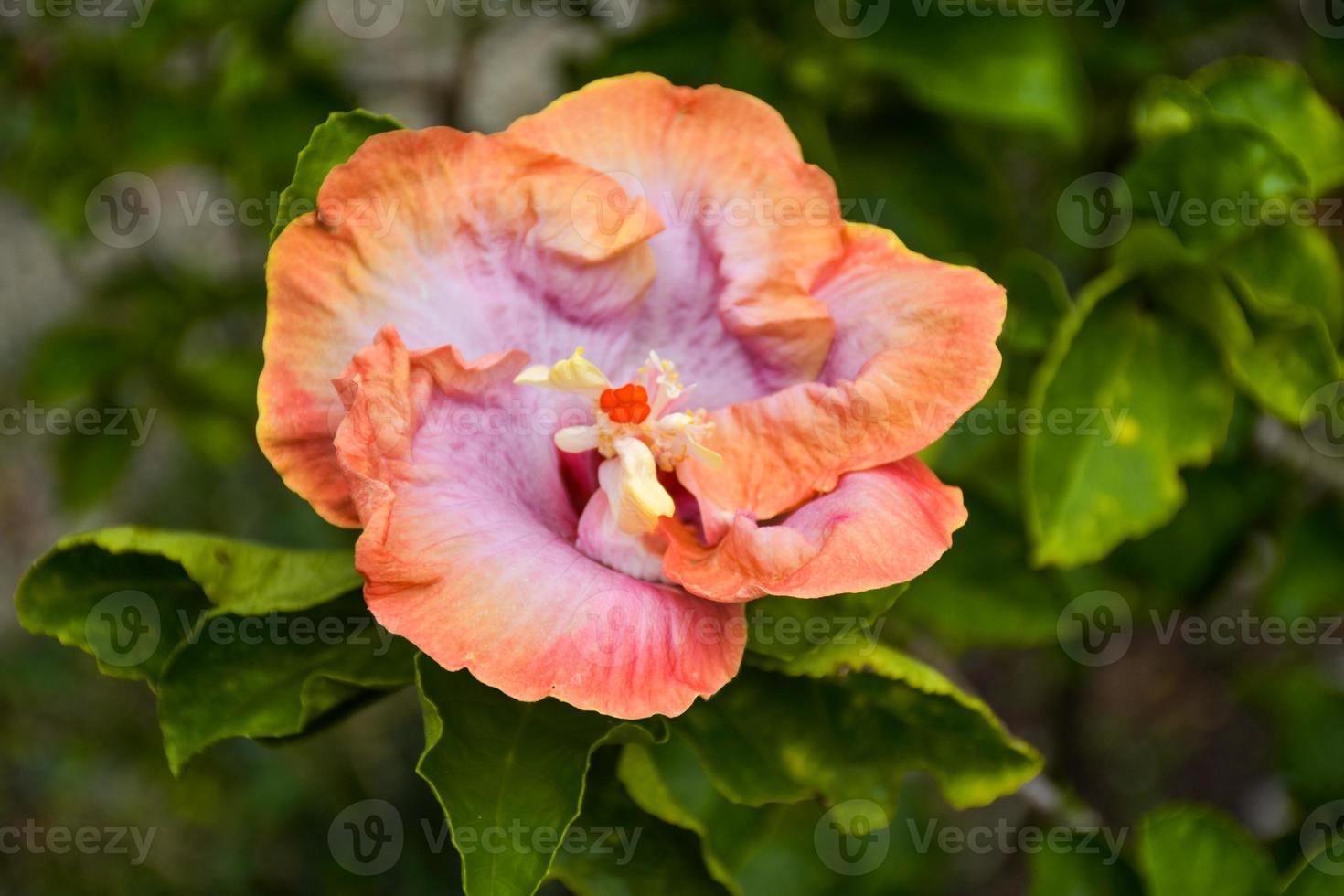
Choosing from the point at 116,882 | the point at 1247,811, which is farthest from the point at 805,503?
the point at 116,882

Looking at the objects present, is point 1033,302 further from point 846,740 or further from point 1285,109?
point 846,740

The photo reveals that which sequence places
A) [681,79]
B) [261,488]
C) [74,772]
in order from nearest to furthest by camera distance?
[681,79]
[74,772]
[261,488]

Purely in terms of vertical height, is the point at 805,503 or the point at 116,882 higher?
the point at 805,503

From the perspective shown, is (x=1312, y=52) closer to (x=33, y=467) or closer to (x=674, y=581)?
(x=674, y=581)

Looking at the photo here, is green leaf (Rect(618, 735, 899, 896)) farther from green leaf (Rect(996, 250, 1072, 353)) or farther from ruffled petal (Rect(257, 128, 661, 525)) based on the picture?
green leaf (Rect(996, 250, 1072, 353))

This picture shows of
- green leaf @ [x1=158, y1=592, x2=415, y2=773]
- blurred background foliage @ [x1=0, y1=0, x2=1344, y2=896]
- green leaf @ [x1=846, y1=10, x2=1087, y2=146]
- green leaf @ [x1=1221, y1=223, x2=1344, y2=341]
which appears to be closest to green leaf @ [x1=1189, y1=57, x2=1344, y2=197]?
blurred background foliage @ [x1=0, y1=0, x2=1344, y2=896]

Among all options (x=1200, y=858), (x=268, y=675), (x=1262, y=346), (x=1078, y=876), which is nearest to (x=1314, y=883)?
(x=1200, y=858)
